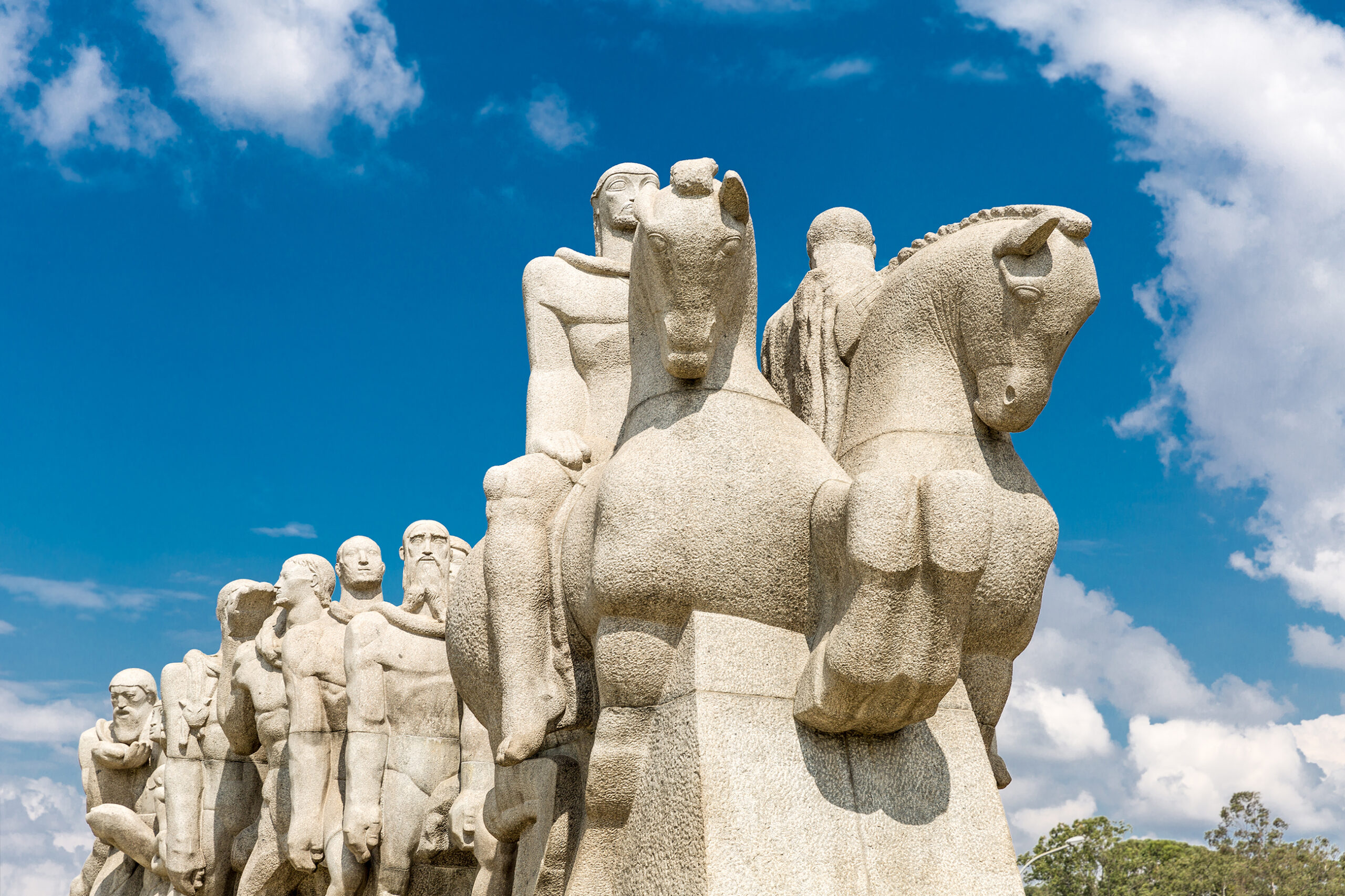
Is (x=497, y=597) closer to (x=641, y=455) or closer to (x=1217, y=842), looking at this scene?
(x=641, y=455)

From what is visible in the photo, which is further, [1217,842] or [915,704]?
[1217,842]

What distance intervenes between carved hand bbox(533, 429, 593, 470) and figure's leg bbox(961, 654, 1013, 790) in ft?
5.91

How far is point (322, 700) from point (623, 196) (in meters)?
4.63

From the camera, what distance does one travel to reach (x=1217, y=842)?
37.9m

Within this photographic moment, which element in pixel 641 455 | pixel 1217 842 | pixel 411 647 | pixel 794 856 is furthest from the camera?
pixel 1217 842

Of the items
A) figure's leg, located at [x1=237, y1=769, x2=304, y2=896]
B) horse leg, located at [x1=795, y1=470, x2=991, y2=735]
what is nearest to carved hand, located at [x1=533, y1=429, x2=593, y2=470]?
horse leg, located at [x1=795, y1=470, x2=991, y2=735]

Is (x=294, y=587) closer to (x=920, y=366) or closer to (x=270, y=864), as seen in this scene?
(x=270, y=864)

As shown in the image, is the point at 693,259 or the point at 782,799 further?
the point at 693,259

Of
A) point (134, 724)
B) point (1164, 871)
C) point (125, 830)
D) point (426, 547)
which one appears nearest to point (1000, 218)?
point (426, 547)

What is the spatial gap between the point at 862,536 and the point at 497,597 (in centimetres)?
166

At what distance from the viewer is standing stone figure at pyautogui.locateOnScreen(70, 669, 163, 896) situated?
14.0m

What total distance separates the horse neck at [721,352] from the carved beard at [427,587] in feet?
14.2

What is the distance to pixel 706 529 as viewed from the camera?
4.86 m

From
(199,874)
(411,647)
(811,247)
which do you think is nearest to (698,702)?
(811,247)
